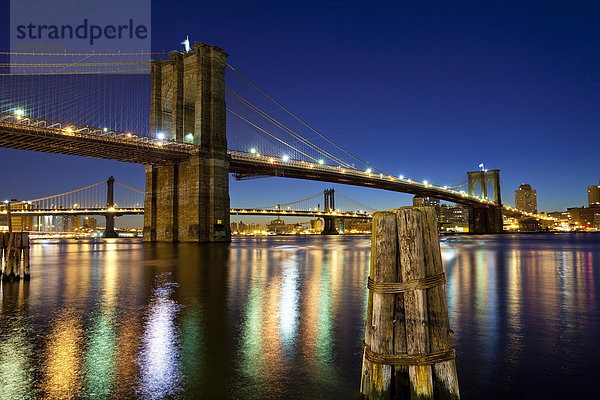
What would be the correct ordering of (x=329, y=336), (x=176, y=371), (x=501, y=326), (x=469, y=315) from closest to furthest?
(x=176, y=371)
(x=329, y=336)
(x=501, y=326)
(x=469, y=315)

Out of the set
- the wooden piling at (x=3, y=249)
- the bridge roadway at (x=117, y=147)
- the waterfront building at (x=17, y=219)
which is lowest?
the wooden piling at (x=3, y=249)

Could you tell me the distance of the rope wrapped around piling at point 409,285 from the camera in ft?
11.0

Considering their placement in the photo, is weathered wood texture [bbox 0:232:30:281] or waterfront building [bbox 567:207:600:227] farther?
waterfront building [bbox 567:207:600:227]

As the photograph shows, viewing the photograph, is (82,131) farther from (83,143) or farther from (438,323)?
(438,323)

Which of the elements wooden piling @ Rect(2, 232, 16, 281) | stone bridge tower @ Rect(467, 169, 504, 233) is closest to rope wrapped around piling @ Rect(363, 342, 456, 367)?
wooden piling @ Rect(2, 232, 16, 281)

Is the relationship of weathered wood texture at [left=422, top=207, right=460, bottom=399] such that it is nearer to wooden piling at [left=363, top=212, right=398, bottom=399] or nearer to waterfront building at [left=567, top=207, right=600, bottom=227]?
wooden piling at [left=363, top=212, right=398, bottom=399]

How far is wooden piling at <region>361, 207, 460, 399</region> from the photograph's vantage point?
11.0 ft

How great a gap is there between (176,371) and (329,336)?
94.3 inches

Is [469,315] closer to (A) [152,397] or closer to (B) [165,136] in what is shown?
(A) [152,397]

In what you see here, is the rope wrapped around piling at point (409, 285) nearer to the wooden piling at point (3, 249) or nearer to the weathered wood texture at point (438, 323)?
the weathered wood texture at point (438, 323)

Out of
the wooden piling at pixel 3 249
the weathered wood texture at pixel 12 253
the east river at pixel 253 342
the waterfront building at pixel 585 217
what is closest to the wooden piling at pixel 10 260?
the weathered wood texture at pixel 12 253

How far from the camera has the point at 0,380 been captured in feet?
14.3

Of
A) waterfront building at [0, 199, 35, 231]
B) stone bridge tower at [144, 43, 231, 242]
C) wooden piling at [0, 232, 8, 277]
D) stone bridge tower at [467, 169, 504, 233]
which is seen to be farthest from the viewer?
stone bridge tower at [467, 169, 504, 233]

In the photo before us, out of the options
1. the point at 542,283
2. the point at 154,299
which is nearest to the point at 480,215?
the point at 542,283
